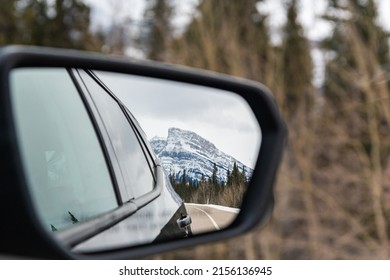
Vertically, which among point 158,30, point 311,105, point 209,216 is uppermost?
point 158,30

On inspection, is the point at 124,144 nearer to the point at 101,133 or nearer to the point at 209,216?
the point at 101,133

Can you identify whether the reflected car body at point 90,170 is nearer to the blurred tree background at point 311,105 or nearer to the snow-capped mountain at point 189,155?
the snow-capped mountain at point 189,155

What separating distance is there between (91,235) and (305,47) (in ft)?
37.0

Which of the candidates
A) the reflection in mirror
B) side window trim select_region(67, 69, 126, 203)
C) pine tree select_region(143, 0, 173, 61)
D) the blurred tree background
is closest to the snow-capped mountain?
the reflection in mirror

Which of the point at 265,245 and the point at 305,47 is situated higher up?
the point at 305,47

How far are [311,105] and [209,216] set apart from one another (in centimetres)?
1083

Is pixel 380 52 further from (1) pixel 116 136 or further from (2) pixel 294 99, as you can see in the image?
(1) pixel 116 136

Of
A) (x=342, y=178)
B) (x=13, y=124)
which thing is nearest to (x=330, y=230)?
(x=342, y=178)

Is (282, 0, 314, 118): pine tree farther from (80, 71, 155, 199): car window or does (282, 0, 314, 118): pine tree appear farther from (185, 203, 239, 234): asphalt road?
(80, 71, 155, 199): car window

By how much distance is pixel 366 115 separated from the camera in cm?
1028

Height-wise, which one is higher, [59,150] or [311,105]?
[311,105]

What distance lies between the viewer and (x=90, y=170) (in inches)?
52.4

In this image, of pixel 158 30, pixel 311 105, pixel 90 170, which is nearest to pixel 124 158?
pixel 90 170

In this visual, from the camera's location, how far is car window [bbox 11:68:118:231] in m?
1.10
